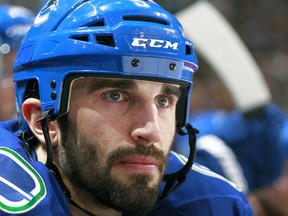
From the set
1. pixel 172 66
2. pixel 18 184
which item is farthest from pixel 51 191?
pixel 172 66

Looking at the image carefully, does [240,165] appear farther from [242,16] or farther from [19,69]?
[242,16]

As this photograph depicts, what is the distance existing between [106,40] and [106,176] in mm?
336

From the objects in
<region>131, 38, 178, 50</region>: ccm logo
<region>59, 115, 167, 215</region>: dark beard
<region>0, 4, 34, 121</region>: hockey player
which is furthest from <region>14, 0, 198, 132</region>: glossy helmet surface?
<region>0, 4, 34, 121</region>: hockey player

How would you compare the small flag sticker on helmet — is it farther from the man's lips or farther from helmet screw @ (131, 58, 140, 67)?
the man's lips

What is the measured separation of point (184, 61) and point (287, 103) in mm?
4118

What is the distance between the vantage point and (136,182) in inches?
77.2

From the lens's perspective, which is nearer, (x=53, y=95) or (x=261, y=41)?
(x=53, y=95)

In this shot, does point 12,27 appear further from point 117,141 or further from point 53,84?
point 117,141

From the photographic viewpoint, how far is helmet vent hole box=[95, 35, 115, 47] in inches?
77.6

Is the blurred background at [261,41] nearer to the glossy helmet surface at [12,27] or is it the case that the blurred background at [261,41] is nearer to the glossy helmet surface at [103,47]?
the glossy helmet surface at [12,27]

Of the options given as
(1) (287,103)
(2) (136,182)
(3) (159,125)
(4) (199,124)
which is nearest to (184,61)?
(3) (159,125)

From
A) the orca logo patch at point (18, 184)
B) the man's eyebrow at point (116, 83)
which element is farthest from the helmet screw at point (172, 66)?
the orca logo patch at point (18, 184)

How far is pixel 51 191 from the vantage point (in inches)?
76.1

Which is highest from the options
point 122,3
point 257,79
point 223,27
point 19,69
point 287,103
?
point 122,3
